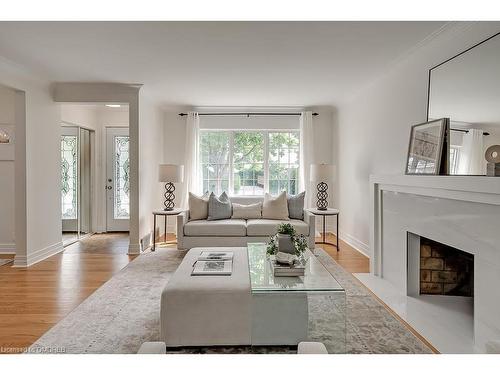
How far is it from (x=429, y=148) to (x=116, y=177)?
19.2 feet

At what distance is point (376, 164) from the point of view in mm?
5016

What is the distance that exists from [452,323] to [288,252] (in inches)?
52.8

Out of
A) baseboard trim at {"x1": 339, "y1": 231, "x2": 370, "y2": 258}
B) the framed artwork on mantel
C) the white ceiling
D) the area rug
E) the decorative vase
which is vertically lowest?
the area rug

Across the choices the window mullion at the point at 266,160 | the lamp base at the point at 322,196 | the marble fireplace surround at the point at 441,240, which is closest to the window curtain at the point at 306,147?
the lamp base at the point at 322,196

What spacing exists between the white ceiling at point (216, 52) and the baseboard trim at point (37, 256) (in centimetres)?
229

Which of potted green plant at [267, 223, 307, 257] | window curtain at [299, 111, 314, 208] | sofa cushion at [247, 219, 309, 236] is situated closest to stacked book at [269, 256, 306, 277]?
potted green plant at [267, 223, 307, 257]

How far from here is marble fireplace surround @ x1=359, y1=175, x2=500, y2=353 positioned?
7.80 feet

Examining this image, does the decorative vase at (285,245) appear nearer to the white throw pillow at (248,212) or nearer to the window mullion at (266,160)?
the white throw pillow at (248,212)

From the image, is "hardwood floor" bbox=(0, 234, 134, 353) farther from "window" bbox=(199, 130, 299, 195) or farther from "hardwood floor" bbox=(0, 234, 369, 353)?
"window" bbox=(199, 130, 299, 195)

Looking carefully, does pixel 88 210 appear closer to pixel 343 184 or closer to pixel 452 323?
pixel 343 184

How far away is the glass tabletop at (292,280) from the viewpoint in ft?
7.86

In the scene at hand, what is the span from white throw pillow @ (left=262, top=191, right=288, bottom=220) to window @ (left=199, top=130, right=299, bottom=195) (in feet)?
4.75
